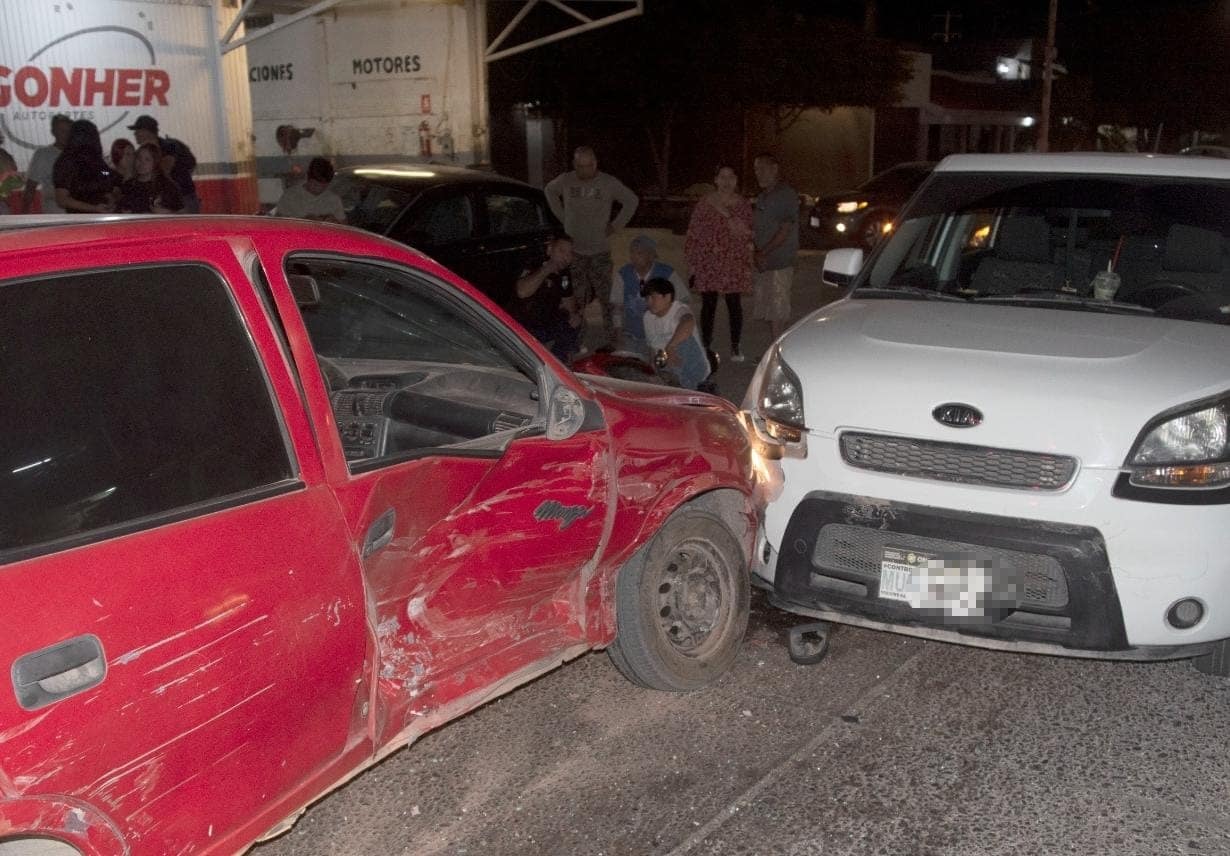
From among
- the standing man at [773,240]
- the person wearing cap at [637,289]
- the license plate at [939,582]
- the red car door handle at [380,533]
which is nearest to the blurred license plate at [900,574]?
the license plate at [939,582]

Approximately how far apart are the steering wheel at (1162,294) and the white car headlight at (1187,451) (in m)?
1.07

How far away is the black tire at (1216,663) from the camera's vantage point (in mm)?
4176

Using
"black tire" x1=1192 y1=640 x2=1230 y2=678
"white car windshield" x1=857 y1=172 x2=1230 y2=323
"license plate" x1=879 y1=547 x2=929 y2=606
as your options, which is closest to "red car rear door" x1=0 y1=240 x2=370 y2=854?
"license plate" x1=879 y1=547 x2=929 y2=606

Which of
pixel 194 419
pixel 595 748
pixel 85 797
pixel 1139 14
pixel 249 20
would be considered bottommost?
pixel 595 748

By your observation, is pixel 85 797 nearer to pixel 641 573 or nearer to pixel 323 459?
pixel 323 459

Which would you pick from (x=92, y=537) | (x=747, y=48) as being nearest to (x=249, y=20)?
(x=92, y=537)

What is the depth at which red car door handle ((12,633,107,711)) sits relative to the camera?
7.13 feet

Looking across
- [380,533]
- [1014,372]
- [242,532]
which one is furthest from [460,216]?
[242,532]

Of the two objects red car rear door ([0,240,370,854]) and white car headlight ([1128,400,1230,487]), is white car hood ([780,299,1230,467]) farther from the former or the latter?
red car rear door ([0,240,370,854])

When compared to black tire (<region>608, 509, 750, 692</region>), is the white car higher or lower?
higher

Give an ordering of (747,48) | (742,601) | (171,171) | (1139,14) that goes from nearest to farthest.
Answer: (742,601) → (171,171) → (747,48) → (1139,14)

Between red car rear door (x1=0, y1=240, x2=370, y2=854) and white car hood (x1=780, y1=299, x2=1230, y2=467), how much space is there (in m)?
2.07

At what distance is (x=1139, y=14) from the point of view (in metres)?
50.8

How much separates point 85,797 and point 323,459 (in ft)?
2.96
